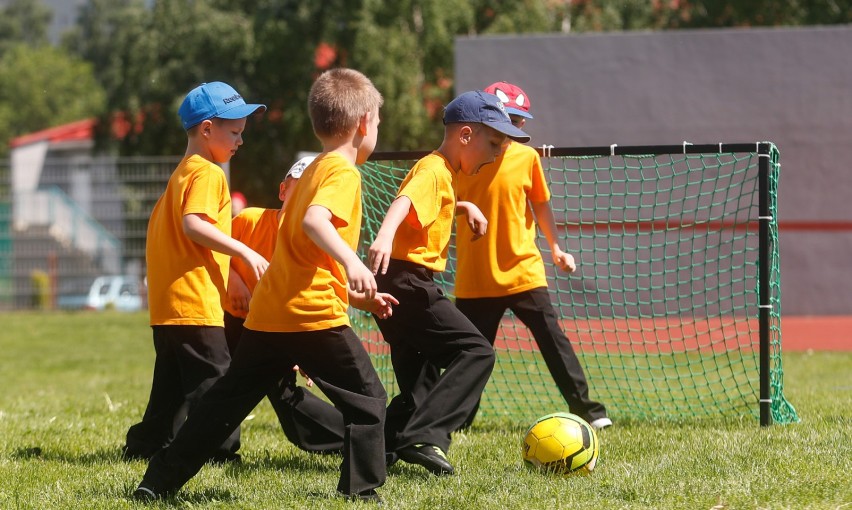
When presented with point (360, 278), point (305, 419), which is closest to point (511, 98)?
point (305, 419)

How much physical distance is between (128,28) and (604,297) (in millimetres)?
20185

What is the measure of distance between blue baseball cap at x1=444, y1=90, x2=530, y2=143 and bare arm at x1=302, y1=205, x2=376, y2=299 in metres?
1.04

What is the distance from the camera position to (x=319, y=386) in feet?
12.9

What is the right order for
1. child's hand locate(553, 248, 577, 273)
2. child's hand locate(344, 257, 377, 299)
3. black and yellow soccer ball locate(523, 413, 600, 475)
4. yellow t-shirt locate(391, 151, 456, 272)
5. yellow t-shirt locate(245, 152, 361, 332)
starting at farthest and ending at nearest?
child's hand locate(553, 248, 577, 273), black and yellow soccer ball locate(523, 413, 600, 475), yellow t-shirt locate(391, 151, 456, 272), yellow t-shirt locate(245, 152, 361, 332), child's hand locate(344, 257, 377, 299)

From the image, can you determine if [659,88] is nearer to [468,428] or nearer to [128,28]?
[468,428]

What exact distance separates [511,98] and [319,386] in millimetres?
2352

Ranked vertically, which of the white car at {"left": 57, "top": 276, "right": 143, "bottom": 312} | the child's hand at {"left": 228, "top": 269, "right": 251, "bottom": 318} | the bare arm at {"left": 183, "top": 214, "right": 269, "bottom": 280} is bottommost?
the white car at {"left": 57, "top": 276, "right": 143, "bottom": 312}

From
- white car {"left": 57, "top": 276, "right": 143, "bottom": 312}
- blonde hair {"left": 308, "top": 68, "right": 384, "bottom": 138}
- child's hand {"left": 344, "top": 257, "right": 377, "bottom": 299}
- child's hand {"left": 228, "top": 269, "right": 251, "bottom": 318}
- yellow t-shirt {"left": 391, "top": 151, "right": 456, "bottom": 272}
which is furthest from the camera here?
white car {"left": 57, "top": 276, "right": 143, "bottom": 312}

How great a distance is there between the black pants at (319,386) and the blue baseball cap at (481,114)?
3.78ft

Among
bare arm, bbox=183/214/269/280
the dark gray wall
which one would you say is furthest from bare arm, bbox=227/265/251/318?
the dark gray wall

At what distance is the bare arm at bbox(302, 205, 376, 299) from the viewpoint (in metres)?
3.53

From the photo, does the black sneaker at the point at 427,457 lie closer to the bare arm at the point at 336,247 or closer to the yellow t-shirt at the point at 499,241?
the bare arm at the point at 336,247

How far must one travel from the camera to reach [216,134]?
466 centimetres

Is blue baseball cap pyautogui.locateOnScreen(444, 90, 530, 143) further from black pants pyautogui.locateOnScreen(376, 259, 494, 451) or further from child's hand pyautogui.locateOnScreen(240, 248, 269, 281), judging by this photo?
child's hand pyautogui.locateOnScreen(240, 248, 269, 281)
